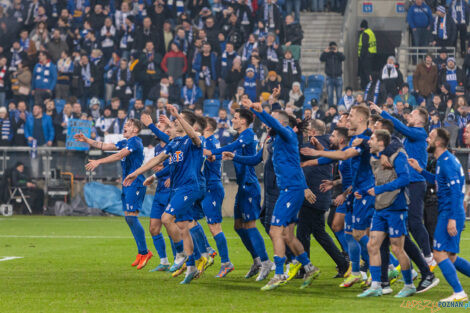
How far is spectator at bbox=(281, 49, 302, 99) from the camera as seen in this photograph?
24734 mm

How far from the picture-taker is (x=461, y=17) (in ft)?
85.7

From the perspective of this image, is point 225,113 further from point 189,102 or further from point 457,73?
point 457,73

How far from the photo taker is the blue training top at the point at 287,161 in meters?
10.3

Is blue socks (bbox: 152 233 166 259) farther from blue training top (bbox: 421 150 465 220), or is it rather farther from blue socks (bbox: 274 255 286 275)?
blue training top (bbox: 421 150 465 220)

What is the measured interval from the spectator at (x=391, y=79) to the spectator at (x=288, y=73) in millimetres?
2509

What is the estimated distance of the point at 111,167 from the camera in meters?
22.8

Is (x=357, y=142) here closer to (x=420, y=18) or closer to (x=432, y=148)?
(x=432, y=148)

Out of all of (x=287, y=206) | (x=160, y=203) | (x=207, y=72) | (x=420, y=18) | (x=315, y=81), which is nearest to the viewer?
(x=287, y=206)

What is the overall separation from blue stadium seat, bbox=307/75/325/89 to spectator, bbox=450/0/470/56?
13.7 ft

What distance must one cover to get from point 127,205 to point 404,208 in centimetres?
479

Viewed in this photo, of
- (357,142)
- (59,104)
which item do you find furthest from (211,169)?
(59,104)

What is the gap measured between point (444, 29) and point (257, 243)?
1641 centimetres

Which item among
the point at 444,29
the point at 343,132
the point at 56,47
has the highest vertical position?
the point at 56,47

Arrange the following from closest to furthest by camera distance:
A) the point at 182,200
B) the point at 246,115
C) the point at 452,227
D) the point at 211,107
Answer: the point at 452,227
the point at 182,200
the point at 246,115
the point at 211,107
